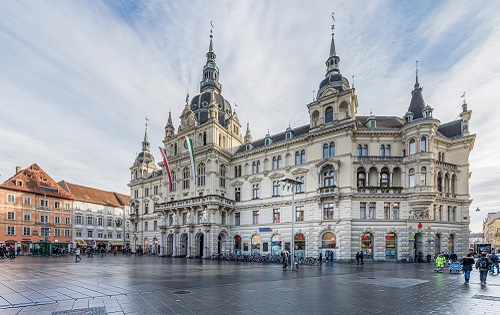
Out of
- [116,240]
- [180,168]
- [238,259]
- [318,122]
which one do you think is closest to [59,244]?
[116,240]

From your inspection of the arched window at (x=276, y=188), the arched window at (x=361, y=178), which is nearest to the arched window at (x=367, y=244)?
the arched window at (x=361, y=178)

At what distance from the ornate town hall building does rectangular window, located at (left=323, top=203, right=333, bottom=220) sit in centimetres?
14

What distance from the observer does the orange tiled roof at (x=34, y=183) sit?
209 ft

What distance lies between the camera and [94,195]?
83562 mm

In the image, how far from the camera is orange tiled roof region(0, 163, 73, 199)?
63731 millimetres

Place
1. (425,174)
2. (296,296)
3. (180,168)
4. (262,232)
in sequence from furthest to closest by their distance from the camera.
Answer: (180,168) < (262,232) < (425,174) < (296,296)

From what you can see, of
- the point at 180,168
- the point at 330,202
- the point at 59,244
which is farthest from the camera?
the point at 59,244

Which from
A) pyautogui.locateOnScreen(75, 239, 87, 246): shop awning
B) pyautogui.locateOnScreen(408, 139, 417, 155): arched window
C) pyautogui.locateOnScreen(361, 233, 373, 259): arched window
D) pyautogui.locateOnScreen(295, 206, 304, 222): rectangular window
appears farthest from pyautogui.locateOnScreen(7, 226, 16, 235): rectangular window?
pyautogui.locateOnScreen(408, 139, 417, 155): arched window

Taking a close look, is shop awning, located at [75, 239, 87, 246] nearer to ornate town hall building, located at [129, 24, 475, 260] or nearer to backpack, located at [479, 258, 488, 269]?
ornate town hall building, located at [129, 24, 475, 260]

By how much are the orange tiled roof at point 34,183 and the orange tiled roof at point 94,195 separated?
3.42m

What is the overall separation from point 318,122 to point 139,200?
4874 cm

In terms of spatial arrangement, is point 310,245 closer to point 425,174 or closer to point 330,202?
point 330,202

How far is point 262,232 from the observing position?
48.2 meters

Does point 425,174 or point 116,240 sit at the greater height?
point 425,174
